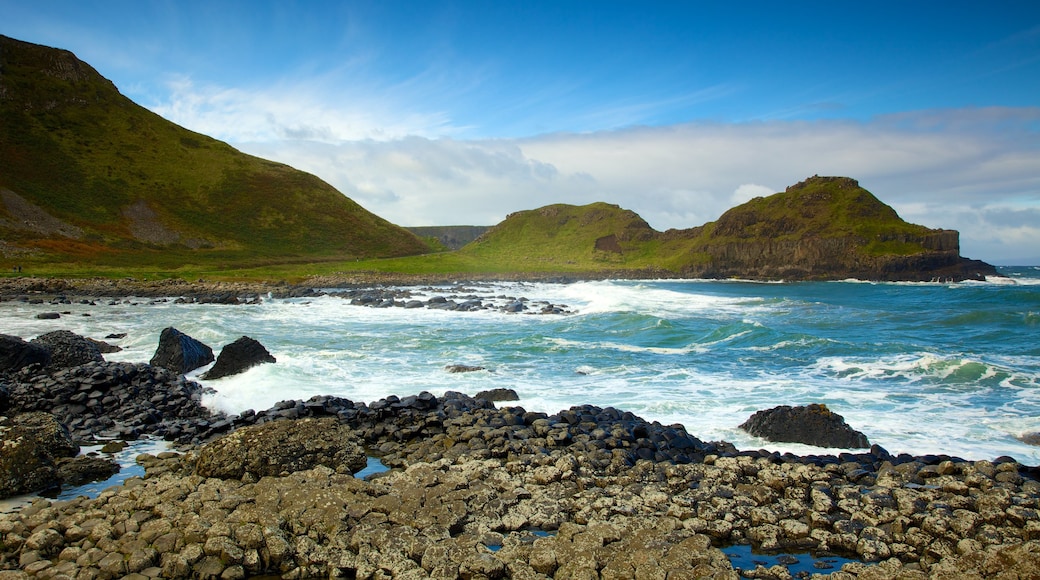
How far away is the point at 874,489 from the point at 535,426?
5.93 m

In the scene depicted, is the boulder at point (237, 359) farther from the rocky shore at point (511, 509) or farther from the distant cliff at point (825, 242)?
the distant cliff at point (825, 242)

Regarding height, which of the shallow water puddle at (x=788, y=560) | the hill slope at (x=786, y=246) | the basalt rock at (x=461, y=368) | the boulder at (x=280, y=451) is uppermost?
the hill slope at (x=786, y=246)

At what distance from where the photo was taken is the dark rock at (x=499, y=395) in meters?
15.6

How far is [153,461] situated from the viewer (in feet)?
34.8

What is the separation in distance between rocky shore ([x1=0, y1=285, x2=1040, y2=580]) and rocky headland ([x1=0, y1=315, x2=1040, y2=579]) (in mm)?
27

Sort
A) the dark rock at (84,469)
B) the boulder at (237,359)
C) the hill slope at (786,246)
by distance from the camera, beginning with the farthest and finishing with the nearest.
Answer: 1. the hill slope at (786,246)
2. the boulder at (237,359)
3. the dark rock at (84,469)

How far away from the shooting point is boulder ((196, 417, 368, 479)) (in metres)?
9.62

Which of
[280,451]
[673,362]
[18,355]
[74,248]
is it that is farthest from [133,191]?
[280,451]

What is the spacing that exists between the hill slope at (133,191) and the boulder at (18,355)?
227ft

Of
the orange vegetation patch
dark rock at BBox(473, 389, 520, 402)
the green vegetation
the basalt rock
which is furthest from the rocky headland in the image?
the orange vegetation patch

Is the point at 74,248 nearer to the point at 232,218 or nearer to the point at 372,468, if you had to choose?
the point at 232,218

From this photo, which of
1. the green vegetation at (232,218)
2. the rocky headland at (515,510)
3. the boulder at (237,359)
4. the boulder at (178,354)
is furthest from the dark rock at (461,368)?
the green vegetation at (232,218)

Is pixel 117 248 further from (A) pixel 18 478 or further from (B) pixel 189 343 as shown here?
(A) pixel 18 478

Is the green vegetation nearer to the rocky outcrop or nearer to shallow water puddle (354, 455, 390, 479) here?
the rocky outcrop
